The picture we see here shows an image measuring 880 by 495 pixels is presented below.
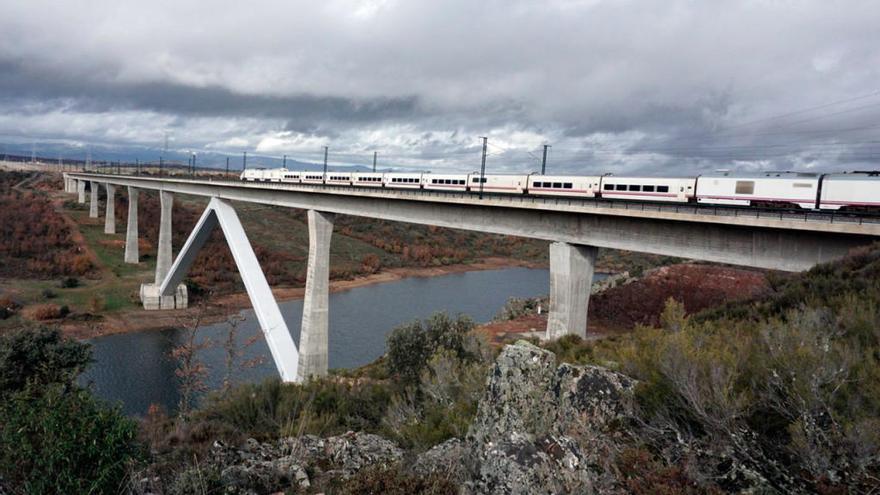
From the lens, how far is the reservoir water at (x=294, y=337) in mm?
26953

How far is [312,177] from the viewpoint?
38781 millimetres

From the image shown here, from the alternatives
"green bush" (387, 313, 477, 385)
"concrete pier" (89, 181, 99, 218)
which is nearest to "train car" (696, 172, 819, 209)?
"green bush" (387, 313, 477, 385)

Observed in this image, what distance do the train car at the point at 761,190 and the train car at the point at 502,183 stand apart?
24.3 feet

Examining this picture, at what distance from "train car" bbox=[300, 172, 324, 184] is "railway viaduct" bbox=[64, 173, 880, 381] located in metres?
5.01

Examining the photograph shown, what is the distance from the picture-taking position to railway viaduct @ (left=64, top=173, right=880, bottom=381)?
12.9 m

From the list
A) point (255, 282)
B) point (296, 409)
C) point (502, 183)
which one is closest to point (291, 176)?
point (255, 282)

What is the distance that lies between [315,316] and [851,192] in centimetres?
2232

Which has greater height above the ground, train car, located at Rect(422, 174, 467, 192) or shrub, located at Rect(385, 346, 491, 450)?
train car, located at Rect(422, 174, 467, 192)

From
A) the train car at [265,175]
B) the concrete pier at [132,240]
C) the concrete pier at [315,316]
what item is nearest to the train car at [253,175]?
the train car at [265,175]

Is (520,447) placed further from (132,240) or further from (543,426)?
(132,240)

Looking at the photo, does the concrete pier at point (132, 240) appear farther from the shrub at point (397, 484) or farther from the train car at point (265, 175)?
the shrub at point (397, 484)

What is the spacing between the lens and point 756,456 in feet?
17.5

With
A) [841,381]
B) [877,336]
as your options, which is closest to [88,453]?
[841,381]

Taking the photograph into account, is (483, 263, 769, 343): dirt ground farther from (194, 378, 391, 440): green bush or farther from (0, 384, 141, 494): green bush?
(0, 384, 141, 494): green bush
